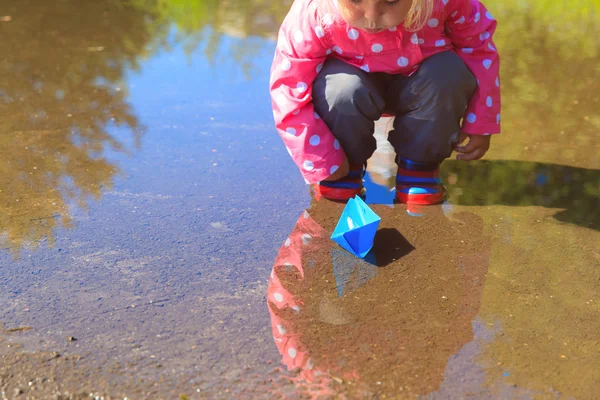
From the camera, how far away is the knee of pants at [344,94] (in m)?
2.61

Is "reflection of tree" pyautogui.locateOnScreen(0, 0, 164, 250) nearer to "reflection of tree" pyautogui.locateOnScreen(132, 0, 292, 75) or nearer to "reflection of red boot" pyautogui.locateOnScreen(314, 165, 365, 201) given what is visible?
"reflection of tree" pyautogui.locateOnScreen(132, 0, 292, 75)

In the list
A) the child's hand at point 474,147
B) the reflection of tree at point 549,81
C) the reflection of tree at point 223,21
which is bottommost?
the reflection of tree at point 223,21

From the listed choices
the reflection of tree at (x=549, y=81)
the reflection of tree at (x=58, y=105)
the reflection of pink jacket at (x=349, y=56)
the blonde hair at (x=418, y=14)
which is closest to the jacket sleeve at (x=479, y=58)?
the reflection of pink jacket at (x=349, y=56)

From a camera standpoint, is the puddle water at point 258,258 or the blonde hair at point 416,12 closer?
the puddle water at point 258,258

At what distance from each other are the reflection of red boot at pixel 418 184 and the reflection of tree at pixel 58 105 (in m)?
1.12

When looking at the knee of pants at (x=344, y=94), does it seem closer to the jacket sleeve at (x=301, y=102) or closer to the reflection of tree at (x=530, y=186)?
the jacket sleeve at (x=301, y=102)

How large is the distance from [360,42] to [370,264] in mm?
796

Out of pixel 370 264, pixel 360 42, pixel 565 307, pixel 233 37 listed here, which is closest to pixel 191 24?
pixel 233 37

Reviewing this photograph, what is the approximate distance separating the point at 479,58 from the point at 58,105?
79.2 inches

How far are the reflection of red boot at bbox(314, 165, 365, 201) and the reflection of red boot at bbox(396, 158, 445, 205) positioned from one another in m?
0.16

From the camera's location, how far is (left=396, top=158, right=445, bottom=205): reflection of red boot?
267 cm

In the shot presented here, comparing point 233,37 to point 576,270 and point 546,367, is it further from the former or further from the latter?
point 546,367

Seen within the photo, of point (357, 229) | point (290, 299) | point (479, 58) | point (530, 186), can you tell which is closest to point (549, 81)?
point (530, 186)

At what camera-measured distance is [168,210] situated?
260 centimetres
